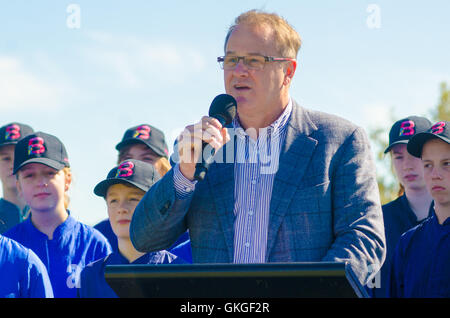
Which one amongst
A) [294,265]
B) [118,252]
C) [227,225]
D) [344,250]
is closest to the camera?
[294,265]

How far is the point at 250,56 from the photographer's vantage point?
317 cm

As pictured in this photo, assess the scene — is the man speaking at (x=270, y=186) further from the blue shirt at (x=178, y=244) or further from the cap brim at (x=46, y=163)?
the cap brim at (x=46, y=163)

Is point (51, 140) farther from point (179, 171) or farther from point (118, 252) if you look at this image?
point (179, 171)

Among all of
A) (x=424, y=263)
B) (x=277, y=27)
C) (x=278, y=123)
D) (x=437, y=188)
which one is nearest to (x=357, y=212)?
(x=278, y=123)

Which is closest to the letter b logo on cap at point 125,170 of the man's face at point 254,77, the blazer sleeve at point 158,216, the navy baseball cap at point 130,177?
the navy baseball cap at point 130,177

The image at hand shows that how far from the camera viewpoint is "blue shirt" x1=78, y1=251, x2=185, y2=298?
15.0 feet

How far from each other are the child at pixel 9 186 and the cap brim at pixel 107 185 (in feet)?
4.19

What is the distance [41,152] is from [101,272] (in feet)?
4.33

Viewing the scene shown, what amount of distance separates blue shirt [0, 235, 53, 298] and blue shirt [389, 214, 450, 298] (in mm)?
2329

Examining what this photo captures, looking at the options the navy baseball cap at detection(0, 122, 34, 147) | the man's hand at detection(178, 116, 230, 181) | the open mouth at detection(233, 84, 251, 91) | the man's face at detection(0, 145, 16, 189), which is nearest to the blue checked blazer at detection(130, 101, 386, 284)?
the man's hand at detection(178, 116, 230, 181)

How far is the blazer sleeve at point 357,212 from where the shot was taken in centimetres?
275

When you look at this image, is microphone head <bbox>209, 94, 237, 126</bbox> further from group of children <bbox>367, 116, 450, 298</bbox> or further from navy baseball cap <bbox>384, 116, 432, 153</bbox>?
navy baseball cap <bbox>384, 116, 432, 153</bbox>

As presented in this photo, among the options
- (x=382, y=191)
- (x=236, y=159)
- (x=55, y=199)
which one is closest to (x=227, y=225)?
(x=236, y=159)
